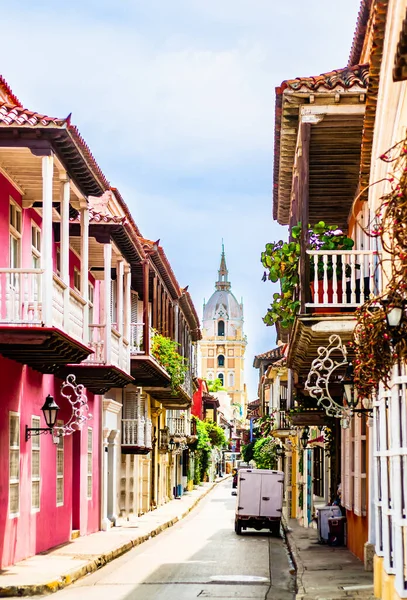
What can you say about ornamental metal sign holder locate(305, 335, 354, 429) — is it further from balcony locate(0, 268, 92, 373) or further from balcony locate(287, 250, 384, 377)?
balcony locate(0, 268, 92, 373)

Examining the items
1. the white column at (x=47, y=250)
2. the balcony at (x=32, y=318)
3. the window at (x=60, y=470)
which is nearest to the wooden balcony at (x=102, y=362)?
the window at (x=60, y=470)

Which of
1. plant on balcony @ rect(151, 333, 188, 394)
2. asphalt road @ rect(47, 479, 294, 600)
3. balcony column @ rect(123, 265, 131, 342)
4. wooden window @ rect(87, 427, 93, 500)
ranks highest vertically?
balcony column @ rect(123, 265, 131, 342)

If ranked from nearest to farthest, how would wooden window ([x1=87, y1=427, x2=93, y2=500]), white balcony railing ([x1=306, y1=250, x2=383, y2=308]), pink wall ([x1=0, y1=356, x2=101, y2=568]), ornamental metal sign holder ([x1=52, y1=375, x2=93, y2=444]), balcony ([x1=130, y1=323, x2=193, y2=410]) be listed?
white balcony railing ([x1=306, y1=250, x2=383, y2=308]) < pink wall ([x1=0, y1=356, x2=101, y2=568]) < ornamental metal sign holder ([x1=52, y1=375, x2=93, y2=444]) < wooden window ([x1=87, y1=427, x2=93, y2=500]) < balcony ([x1=130, y1=323, x2=193, y2=410])

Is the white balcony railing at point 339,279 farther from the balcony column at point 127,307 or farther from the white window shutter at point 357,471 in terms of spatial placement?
the balcony column at point 127,307

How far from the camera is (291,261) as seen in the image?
1631cm

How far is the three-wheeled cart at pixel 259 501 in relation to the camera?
33281 millimetres

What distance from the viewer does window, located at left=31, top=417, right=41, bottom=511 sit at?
20.8 m

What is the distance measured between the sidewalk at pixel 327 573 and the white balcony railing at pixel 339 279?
12.7ft

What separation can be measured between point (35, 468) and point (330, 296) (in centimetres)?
762

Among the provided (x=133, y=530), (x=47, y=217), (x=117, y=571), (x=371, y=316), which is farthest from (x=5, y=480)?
(x=133, y=530)

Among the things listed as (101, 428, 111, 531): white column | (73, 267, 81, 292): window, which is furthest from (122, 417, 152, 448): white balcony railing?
(73, 267, 81, 292): window

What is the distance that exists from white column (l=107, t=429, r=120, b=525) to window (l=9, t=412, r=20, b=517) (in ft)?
41.0

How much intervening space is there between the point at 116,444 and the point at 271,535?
5.26m

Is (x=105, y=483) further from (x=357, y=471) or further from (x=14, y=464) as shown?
(x=14, y=464)
